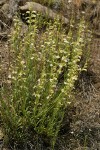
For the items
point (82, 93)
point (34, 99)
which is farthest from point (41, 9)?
point (34, 99)

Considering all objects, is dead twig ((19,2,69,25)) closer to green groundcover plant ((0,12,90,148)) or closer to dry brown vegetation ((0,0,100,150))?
dry brown vegetation ((0,0,100,150))

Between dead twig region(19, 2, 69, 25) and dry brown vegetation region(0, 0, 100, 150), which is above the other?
dead twig region(19, 2, 69, 25)

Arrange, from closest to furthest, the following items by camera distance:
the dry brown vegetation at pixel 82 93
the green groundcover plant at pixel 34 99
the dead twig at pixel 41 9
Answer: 1. the green groundcover plant at pixel 34 99
2. the dry brown vegetation at pixel 82 93
3. the dead twig at pixel 41 9

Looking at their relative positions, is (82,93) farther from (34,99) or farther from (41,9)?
(41,9)

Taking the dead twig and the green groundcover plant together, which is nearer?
the green groundcover plant

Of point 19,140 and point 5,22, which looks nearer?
point 19,140

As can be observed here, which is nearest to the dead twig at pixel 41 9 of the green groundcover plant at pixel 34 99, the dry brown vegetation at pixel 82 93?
the dry brown vegetation at pixel 82 93

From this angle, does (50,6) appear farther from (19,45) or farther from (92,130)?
(92,130)

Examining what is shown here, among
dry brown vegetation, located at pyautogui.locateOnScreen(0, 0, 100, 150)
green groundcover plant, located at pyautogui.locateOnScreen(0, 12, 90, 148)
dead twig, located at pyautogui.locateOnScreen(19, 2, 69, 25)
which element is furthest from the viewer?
dead twig, located at pyautogui.locateOnScreen(19, 2, 69, 25)

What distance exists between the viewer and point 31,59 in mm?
3889

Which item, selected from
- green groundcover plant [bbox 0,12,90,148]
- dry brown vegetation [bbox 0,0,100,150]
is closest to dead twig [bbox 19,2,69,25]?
dry brown vegetation [bbox 0,0,100,150]

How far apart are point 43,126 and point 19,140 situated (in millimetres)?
310

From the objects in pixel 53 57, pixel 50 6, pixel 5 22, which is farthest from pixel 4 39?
pixel 53 57

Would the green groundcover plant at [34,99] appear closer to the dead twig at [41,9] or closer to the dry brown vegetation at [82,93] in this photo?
the dry brown vegetation at [82,93]
